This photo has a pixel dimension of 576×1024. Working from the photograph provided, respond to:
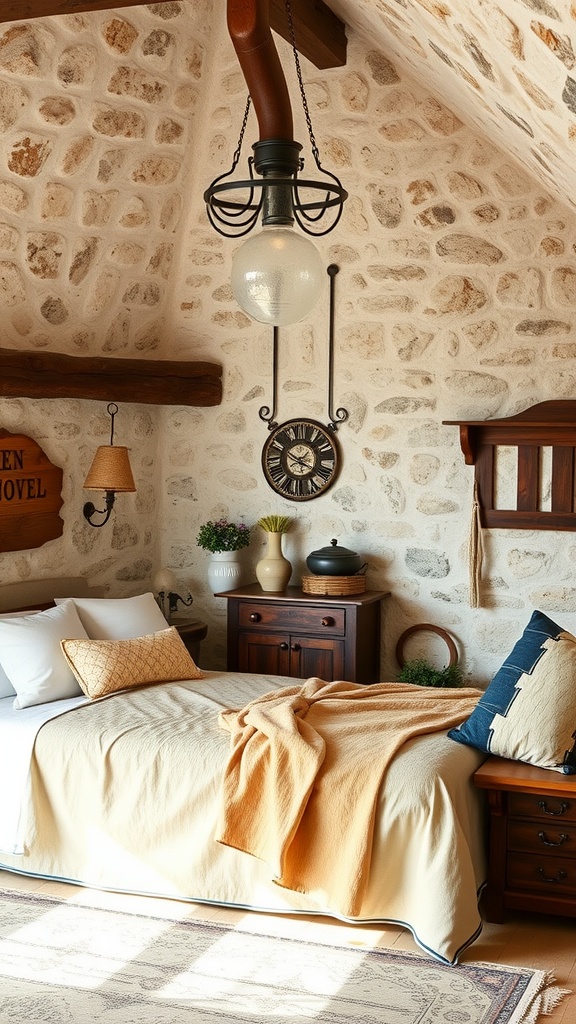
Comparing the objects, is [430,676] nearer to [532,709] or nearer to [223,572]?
[223,572]

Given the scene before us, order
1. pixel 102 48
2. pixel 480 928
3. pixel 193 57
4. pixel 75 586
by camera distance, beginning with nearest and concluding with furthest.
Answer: pixel 480 928 → pixel 102 48 → pixel 193 57 → pixel 75 586

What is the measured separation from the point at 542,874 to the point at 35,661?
78.2 inches

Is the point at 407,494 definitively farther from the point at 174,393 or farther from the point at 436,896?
the point at 436,896

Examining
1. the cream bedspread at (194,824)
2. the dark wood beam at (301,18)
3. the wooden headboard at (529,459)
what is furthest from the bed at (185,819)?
the dark wood beam at (301,18)

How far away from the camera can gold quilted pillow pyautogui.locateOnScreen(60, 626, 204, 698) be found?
4.21 m

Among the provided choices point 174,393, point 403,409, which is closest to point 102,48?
point 174,393

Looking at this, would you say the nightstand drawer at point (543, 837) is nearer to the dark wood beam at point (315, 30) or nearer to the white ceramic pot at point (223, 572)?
the white ceramic pot at point (223, 572)

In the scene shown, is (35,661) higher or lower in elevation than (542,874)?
higher

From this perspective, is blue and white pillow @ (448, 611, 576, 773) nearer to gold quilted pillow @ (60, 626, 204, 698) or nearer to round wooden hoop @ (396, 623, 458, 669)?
gold quilted pillow @ (60, 626, 204, 698)

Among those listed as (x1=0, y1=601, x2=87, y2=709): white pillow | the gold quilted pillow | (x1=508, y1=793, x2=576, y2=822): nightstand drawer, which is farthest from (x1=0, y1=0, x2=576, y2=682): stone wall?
(x1=508, y1=793, x2=576, y2=822): nightstand drawer

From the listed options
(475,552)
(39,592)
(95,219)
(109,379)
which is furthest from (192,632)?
(95,219)

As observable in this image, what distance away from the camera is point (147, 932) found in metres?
3.36

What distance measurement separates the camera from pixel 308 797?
3.36 metres

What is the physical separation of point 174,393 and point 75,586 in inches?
43.2
